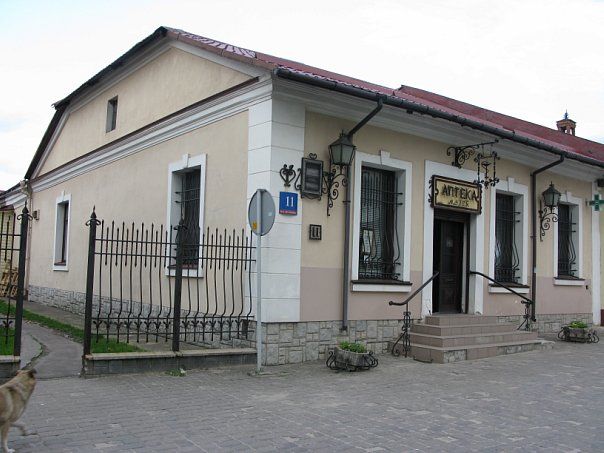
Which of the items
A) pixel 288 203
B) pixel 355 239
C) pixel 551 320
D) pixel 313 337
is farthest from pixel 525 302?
pixel 288 203

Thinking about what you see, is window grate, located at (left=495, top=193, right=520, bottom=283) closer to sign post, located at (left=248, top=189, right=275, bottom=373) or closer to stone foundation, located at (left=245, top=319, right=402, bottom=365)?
stone foundation, located at (left=245, top=319, right=402, bottom=365)

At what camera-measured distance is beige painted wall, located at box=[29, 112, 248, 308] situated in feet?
31.7

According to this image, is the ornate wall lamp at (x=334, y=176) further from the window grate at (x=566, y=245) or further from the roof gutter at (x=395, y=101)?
the window grate at (x=566, y=245)

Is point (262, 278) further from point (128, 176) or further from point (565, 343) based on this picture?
point (565, 343)

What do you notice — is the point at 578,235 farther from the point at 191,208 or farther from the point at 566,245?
the point at 191,208

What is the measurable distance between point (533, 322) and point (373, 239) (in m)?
4.84

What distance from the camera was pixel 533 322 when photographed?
505 inches

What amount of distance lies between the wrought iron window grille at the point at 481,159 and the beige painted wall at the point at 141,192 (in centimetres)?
440

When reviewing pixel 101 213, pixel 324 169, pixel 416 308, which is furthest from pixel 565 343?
pixel 101 213

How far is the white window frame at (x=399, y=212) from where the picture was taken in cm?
975

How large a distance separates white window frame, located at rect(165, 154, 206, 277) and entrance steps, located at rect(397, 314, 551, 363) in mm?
3998

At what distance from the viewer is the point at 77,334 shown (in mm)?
11195

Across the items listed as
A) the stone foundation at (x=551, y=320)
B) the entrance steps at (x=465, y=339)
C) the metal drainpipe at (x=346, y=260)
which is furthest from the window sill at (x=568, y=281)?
the metal drainpipe at (x=346, y=260)

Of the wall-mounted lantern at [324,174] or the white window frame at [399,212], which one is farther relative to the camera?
the white window frame at [399,212]
